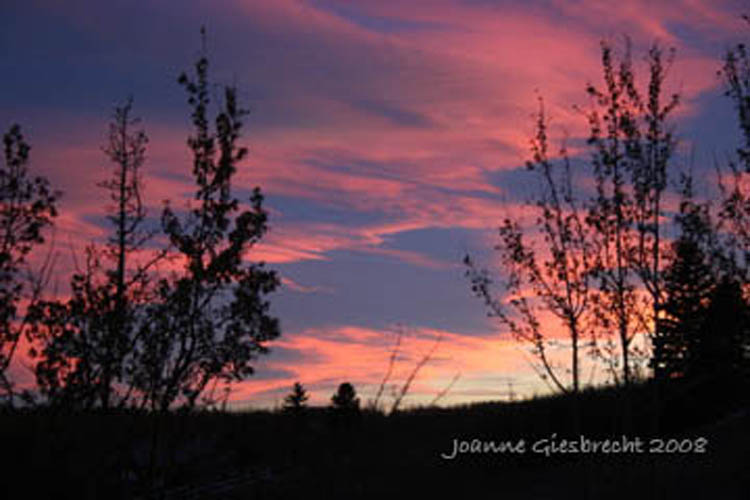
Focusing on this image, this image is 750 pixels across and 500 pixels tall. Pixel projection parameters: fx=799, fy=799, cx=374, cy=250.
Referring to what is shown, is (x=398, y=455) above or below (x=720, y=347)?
below

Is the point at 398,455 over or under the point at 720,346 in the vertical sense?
under

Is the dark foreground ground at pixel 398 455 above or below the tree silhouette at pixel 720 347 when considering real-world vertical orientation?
below

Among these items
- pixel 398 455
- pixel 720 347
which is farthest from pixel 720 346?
pixel 398 455

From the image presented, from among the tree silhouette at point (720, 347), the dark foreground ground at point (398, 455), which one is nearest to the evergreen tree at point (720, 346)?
the tree silhouette at point (720, 347)

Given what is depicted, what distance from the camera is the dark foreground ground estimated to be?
9.43 meters

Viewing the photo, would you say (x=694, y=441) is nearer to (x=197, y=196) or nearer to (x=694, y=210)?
(x=694, y=210)

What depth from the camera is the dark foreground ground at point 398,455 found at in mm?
9430

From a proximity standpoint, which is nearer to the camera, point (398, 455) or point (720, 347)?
point (398, 455)

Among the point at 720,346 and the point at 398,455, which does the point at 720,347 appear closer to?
the point at 720,346

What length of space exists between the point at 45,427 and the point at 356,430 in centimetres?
384

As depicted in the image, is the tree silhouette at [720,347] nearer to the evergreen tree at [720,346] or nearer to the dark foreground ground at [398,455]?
the evergreen tree at [720,346]

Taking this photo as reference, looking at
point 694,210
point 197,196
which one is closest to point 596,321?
point 694,210

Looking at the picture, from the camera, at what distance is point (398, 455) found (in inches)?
875

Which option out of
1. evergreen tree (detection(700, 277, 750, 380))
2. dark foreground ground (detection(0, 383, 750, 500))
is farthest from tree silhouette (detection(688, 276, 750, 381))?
dark foreground ground (detection(0, 383, 750, 500))
